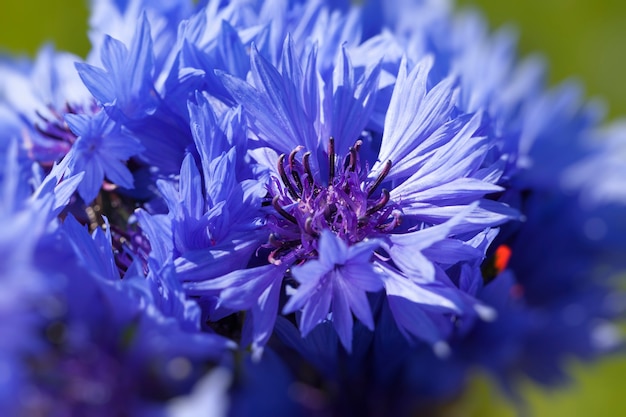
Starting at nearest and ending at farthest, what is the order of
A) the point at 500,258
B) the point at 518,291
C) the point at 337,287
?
the point at 337,287
the point at 500,258
the point at 518,291

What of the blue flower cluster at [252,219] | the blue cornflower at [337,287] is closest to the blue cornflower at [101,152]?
the blue flower cluster at [252,219]

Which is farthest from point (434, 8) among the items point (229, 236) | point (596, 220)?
point (229, 236)

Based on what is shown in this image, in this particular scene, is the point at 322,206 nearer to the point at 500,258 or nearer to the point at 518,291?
the point at 500,258

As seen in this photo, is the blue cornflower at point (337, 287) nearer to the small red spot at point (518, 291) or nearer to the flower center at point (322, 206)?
the flower center at point (322, 206)

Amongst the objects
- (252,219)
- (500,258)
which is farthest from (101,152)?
(500,258)

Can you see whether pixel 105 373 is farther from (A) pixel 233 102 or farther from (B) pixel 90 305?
(A) pixel 233 102

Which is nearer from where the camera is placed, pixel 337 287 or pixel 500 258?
pixel 337 287

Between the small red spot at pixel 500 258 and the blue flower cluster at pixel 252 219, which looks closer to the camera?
the blue flower cluster at pixel 252 219

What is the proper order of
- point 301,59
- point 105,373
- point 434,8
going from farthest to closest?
point 434,8 < point 301,59 < point 105,373
